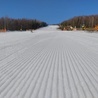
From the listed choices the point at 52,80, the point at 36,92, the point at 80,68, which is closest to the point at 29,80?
the point at 52,80

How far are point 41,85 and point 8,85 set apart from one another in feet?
2.47

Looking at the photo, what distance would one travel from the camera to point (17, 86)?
5.56m

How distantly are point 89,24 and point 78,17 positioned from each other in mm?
20381

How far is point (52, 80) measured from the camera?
6.14 metres

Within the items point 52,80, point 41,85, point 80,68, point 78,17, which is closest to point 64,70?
point 80,68

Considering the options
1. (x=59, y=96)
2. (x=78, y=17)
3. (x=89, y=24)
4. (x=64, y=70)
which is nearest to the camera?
(x=59, y=96)

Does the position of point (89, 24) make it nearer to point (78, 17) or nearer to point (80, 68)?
point (78, 17)

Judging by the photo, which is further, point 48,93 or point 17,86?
point 17,86

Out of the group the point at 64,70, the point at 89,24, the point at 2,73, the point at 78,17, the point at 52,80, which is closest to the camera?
the point at 52,80

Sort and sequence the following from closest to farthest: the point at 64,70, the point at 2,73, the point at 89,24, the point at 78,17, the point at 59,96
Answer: the point at 59,96
the point at 2,73
the point at 64,70
the point at 89,24
the point at 78,17

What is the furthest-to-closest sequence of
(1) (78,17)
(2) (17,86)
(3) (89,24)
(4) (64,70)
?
(1) (78,17), (3) (89,24), (4) (64,70), (2) (17,86)

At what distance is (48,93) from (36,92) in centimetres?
26

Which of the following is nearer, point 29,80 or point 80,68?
point 29,80

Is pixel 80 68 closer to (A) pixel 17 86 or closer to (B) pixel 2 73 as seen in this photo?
(B) pixel 2 73
